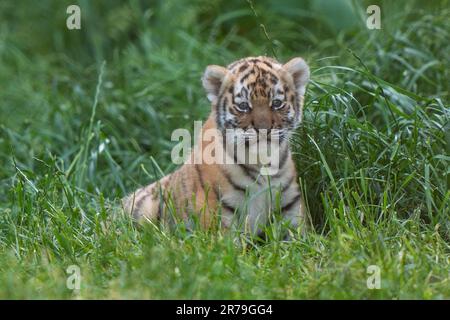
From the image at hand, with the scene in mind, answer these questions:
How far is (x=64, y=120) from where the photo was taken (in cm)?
773

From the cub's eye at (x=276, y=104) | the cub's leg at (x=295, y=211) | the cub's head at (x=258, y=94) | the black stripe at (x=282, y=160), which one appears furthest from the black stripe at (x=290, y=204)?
the cub's eye at (x=276, y=104)

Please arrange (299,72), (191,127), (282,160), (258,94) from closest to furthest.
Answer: (258,94) → (282,160) → (299,72) → (191,127)

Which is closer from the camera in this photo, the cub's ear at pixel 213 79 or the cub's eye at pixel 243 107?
the cub's eye at pixel 243 107

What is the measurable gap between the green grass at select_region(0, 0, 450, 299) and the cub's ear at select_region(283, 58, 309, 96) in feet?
0.76

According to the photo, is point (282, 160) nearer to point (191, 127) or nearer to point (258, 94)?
point (258, 94)

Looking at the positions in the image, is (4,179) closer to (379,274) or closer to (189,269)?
(189,269)

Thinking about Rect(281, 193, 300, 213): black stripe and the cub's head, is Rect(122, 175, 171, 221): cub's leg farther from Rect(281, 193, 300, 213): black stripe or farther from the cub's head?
Rect(281, 193, 300, 213): black stripe

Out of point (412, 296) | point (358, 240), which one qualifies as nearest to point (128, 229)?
point (358, 240)

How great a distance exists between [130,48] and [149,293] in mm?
5454

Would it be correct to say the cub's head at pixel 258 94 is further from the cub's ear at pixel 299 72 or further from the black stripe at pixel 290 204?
the black stripe at pixel 290 204

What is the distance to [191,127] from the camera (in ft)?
24.3

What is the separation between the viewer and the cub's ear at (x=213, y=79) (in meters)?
5.82

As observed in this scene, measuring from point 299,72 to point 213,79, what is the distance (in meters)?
0.53

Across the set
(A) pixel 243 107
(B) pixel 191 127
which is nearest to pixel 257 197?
(A) pixel 243 107
